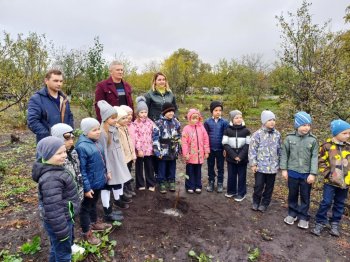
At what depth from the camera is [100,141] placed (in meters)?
4.06

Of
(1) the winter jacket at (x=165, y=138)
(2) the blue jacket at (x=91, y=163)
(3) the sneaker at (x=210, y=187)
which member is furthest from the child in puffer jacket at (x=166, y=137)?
(2) the blue jacket at (x=91, y=163)

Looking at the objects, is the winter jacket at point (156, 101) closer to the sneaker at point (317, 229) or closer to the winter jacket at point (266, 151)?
the winter jacket at point (266, 151)

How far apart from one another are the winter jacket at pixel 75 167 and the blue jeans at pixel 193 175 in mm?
2564

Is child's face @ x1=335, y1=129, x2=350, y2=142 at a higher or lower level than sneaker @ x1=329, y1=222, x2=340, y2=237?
higher

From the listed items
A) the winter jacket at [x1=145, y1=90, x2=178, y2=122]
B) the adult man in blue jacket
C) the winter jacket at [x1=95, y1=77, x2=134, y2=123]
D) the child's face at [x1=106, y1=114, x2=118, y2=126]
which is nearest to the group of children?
the child's face at [x1=106, y1=114, x2=118, y2=126]

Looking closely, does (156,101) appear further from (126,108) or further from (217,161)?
(217,161)

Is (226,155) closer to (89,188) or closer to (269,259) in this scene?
(269,259)

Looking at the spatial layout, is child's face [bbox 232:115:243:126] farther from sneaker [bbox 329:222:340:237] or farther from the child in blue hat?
sneaker [bbox 329:222:340:237]

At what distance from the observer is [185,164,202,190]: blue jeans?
554 cm

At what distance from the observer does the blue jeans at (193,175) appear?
5539 millimetres

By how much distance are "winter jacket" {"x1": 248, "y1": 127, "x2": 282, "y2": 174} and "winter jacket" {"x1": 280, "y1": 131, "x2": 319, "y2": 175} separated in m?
0.22

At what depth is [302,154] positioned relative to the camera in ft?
14.6

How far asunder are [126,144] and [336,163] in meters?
3.41

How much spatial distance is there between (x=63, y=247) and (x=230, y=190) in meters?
3.47
